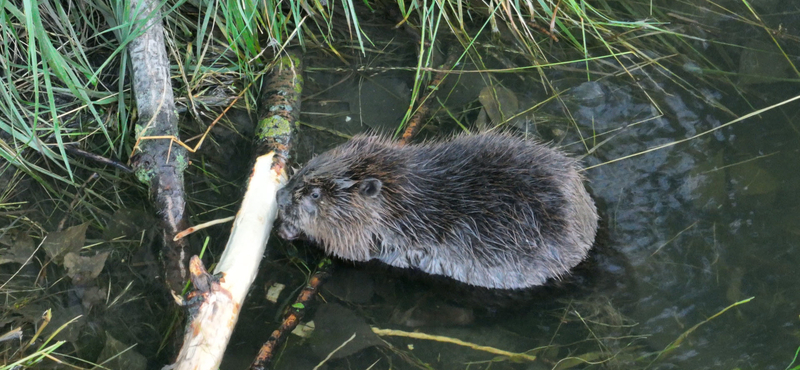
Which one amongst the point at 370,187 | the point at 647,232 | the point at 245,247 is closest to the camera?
the point at 245,247

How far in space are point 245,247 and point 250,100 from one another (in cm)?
134

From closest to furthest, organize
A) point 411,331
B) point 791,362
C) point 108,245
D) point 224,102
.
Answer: point 791,362
point 411,331
point 108,245
point 224,102

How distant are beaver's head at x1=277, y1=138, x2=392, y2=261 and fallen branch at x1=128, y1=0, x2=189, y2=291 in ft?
1.66

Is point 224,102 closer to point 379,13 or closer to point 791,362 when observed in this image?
point 379,13

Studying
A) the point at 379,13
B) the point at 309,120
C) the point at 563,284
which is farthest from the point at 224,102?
the point at 563,284

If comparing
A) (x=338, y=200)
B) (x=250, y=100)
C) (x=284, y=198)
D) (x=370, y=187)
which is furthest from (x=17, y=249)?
(x=370, y=187)

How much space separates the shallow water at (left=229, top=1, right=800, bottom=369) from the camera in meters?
2.90

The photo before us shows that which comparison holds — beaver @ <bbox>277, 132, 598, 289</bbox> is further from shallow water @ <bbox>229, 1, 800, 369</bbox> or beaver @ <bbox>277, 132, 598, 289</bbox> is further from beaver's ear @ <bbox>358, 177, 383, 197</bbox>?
shallow water @ <bbox>229, 1, 800, 369</bbox>

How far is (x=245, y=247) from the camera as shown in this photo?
2.81m

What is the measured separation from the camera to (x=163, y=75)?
3355 millimetres

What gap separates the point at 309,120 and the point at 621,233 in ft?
6.13

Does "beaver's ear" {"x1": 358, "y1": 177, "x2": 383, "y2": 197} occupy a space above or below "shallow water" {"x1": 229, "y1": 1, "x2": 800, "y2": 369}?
above

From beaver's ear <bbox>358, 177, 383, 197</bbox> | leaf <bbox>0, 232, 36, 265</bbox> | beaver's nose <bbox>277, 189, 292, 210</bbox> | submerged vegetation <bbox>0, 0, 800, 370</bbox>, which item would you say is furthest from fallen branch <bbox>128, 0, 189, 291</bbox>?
beaver's ear <bbox>358, 177, 383, 197</bbox>

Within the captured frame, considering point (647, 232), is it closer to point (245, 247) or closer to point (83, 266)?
point (245, 247)
